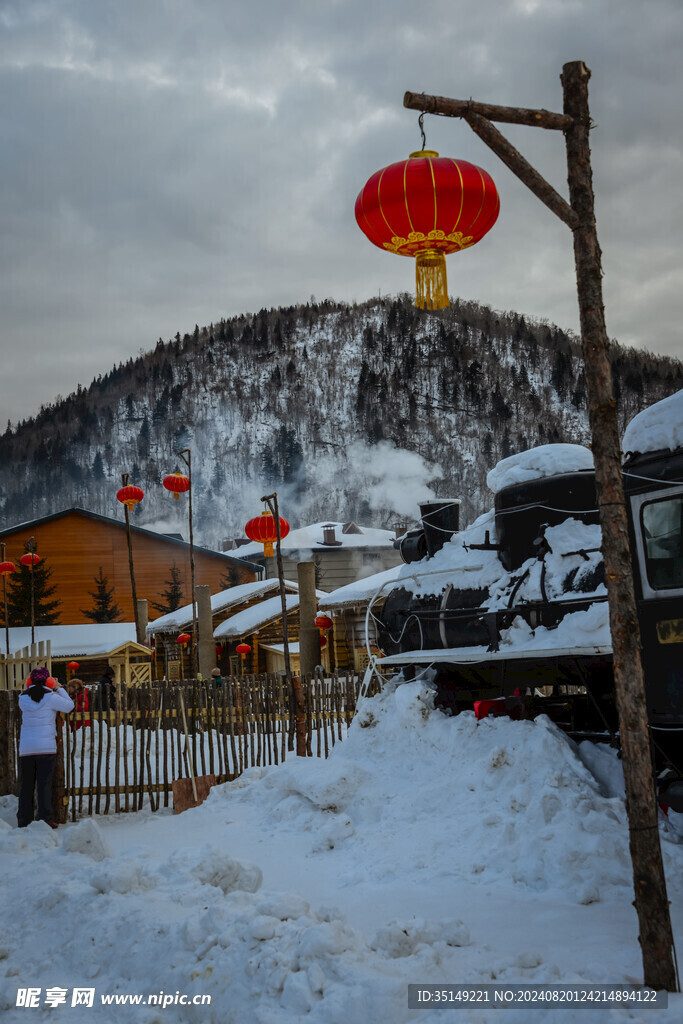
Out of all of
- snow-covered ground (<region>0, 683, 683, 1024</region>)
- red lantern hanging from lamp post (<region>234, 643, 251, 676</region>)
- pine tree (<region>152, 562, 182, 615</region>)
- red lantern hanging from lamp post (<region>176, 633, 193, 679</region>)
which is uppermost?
pine tree (<region>152, 562, 182, 615</region>)

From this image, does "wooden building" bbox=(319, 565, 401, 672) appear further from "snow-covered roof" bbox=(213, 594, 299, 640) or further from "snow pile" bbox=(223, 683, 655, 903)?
"snow pile" bbox=(223, 683, 655, 903)

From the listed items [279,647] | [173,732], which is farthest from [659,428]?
[279,647]

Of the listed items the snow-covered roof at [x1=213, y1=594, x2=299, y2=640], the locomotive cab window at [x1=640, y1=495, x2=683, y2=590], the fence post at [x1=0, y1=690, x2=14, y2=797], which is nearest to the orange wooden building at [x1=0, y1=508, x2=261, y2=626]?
the snow-covered roof at [x1=213, y1=594, x2=299, y2=640]

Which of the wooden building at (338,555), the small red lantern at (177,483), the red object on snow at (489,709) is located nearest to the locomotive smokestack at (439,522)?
the red object on snow at (489,709)

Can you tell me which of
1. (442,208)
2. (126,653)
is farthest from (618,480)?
(126,653)

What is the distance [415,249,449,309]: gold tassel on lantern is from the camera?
666 centimetres

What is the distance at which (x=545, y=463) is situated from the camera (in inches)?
363

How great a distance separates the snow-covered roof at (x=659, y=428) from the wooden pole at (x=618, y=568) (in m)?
2.11

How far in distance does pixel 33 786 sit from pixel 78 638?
24.2 meters

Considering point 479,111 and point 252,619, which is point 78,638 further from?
point 479,111

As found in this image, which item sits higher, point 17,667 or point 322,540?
point 322,540

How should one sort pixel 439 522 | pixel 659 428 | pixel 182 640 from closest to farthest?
pixel 659 428 → pixel 439 522 → pixel 182 640

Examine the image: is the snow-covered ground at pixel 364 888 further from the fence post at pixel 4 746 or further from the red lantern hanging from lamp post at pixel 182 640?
the red lantern hanging from lamp post at pixel 182 640

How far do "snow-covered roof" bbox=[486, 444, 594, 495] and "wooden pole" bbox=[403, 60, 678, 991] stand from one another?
4112 mm
